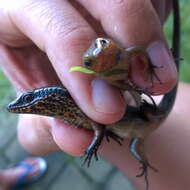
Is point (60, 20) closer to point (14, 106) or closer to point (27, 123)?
point (14, 106)

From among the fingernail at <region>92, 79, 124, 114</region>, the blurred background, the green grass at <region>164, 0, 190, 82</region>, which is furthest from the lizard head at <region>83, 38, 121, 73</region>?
the green grass at <region>164, 0, 190, 82</region>

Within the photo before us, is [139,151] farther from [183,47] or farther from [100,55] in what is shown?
[183,47]

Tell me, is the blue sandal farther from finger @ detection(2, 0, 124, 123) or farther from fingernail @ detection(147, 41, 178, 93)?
fingernail @ detection(147, 41, 178, 93)

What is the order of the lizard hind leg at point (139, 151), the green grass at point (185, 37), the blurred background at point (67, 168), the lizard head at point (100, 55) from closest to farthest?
the lizard head at point (100, 55), the lizard hind leg at point (139, 151), the blurred background at point (67, 168), the green grass at point (185, 37)

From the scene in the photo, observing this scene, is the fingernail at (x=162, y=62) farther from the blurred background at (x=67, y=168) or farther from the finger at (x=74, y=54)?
the blurred background at (x=67, y=168)

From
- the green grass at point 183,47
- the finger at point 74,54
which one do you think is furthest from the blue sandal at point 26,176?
the finger at point 74,54

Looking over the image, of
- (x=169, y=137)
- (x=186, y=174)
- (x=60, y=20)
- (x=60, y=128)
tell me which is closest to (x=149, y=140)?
(x=169, y=137)
